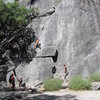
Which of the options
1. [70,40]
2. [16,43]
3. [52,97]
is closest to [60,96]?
[52,97]

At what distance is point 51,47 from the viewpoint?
23.3 m

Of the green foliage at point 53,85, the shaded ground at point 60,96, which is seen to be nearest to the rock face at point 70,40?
the green foliage at point 53,85

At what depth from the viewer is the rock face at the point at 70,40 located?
856 inches

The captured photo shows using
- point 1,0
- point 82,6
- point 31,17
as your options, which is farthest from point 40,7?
point 1,0

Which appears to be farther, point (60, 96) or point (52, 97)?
point (60, 96)

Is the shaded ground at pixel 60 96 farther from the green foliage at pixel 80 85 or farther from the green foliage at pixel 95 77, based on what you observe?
the green foliage at pixel 95 77

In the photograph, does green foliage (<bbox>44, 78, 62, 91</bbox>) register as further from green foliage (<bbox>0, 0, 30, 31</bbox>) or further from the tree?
green foliage (<bbox>0, 0, 30, 31</bbox>)

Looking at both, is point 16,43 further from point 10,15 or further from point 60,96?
point 60,96

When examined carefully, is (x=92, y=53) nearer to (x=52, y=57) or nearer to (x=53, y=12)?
(x=52, y=57)

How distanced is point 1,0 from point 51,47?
6937 mm

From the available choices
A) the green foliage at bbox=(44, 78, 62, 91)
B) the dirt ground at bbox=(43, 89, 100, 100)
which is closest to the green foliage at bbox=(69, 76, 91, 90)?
the dirt ground at bbox=(43, 89, 100, 100)

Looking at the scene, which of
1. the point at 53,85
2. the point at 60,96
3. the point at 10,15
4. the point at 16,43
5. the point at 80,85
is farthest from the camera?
the point at 16,43

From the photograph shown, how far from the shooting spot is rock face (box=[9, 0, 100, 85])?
2175 centimetres

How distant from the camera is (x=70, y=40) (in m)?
22.8
